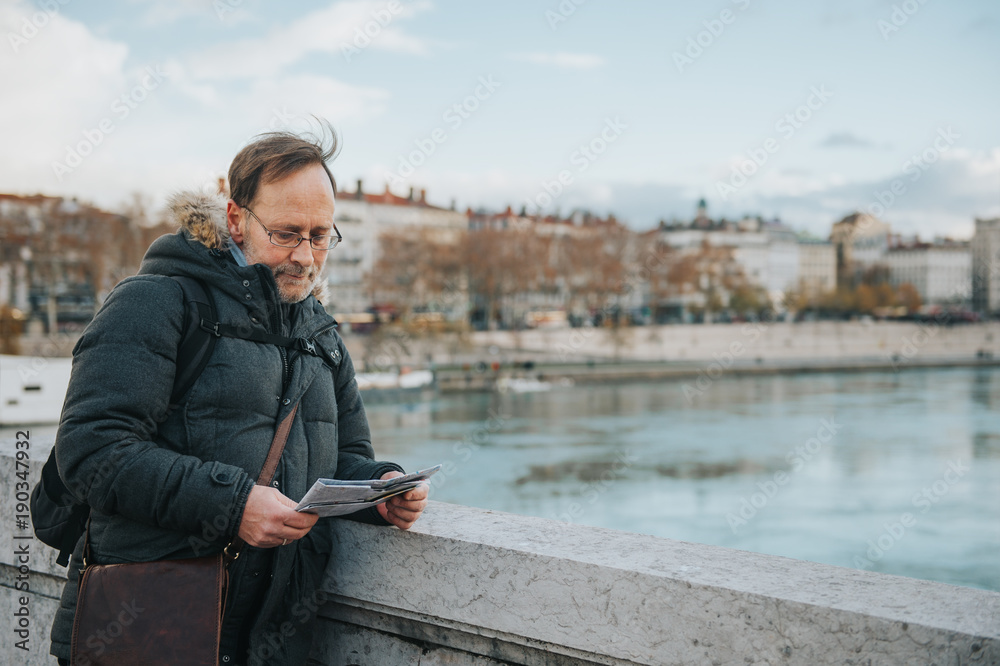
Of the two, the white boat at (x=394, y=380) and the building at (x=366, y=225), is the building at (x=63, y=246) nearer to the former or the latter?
the white boat at (x=394, y=380)

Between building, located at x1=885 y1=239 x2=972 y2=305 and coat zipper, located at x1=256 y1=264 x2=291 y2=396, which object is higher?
building, located at x1=885 y1=239 x2=972 y2=305

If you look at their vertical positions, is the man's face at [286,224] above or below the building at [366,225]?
below

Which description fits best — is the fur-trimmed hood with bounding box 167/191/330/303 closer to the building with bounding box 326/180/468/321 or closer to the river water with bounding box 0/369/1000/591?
the river water with bounding box 0/369/1000/591

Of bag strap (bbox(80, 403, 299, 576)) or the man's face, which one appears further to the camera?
the man's face

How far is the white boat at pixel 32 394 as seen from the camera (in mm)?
22391

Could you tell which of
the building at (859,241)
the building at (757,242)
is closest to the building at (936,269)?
the building at (859,241)

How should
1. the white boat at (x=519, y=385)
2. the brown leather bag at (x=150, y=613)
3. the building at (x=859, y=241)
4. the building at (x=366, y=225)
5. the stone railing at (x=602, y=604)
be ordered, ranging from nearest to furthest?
the stone railing at (x=602, y=604) → the brown leather bag at (x=150, y=613) → the white boat at (x=519, y=385) → the building at (x=366, y=225) → the building at (x=859, y=241)

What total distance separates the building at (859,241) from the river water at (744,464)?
52.4 metres

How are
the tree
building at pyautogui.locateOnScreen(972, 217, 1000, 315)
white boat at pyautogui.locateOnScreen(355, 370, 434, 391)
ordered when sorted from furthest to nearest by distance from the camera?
1. building at pyautogui.locateOnScreen(972, 217, 1000, 315)
2. the tree
3. white boat at pyautogui.locateOnScreen(355, 370, 434, 391)

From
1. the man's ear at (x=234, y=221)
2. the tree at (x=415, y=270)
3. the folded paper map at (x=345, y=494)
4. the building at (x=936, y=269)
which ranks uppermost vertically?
the building at (x=936, y=269)

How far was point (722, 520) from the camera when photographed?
17.8 meters

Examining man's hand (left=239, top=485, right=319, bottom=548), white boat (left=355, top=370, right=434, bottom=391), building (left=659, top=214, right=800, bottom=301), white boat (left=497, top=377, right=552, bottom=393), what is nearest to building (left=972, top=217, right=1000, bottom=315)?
building (left=659, top=214, right=800, bottom=301)

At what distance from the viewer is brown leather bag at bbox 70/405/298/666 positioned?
1298mm

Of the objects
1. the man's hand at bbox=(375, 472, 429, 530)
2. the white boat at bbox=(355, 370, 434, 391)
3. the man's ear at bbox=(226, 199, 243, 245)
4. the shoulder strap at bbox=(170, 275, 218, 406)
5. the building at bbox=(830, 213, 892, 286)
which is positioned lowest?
the white boat at bbox=(355, 370, 434, 391)
